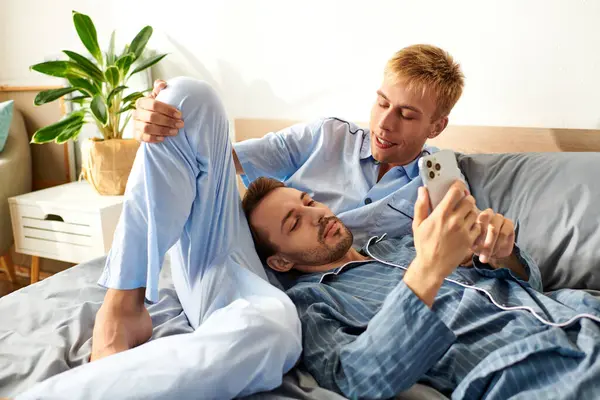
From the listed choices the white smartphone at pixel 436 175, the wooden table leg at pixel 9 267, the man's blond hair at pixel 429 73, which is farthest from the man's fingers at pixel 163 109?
the wooden table leg at pixel 9 267

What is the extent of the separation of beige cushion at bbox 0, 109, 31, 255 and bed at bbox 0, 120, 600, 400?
3.78 ft

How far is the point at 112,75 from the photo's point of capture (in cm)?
209

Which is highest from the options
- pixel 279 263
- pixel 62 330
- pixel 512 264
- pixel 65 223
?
pixel 512 264

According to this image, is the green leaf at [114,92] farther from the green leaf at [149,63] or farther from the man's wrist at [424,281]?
the man's wrist at [424,281]

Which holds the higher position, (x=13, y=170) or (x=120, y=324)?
(x=120, y=324)

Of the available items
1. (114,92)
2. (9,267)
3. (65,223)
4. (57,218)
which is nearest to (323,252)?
(114,92)

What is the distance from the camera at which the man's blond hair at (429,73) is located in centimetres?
137

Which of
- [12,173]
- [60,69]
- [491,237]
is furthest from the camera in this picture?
[12,173]

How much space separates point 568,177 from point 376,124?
19.1 inches

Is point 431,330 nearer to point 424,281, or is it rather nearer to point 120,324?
point 424,281

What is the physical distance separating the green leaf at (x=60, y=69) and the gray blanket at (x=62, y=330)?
100 cm

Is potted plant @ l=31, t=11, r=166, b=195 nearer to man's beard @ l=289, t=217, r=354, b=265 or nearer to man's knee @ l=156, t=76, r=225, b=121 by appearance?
man's knee @ l=156, t=76, r=225, b=121

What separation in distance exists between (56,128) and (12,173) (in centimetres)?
47

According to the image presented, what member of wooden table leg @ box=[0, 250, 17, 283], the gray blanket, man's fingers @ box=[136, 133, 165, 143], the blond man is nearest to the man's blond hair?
Result: the blond man
